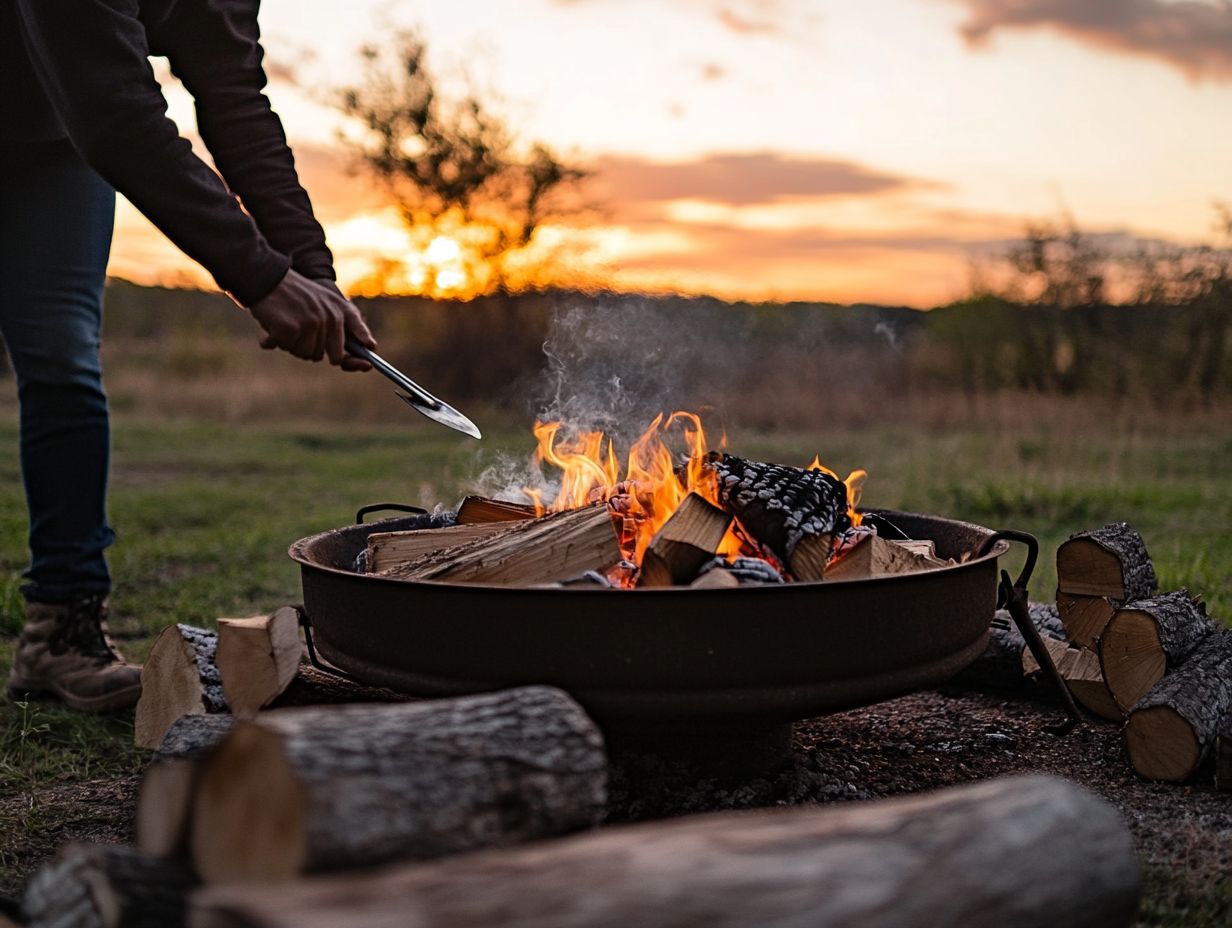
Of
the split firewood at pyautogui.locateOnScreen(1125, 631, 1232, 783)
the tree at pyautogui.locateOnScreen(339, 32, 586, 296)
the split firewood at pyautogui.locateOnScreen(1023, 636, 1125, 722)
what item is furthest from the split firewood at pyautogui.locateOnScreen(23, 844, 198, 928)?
the tree at pyautogui.locateOnScreen(339, 32, 586, 296)

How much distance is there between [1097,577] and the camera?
9.41 feet

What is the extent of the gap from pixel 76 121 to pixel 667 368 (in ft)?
5.75

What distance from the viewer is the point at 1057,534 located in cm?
597

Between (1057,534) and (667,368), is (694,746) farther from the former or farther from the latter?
(1057,534)

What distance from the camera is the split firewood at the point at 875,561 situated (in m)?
2.21

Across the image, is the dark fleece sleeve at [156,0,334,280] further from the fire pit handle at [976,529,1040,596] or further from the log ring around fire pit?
the fire pit handle at [976,529,1040,596]

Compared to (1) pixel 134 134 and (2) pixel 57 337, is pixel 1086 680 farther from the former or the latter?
(2) pixel 57 337

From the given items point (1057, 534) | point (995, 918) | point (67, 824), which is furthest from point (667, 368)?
point (1057, 534)

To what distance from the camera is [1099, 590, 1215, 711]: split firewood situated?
8.59 ft

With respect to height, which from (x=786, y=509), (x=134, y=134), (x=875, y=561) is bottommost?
(x=875, y=561)

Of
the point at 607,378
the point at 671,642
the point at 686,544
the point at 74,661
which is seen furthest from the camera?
the point at 607,378

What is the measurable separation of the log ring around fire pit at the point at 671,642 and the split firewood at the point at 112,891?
0.63 metres

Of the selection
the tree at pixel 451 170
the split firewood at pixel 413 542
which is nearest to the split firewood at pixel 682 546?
the split firewood at pixel 413 542

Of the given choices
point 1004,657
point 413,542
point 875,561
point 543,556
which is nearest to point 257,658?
point 413,542
